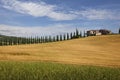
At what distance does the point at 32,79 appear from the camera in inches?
595

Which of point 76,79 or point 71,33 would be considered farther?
point 71,33

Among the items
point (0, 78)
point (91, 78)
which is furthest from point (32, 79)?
point (91, 78)

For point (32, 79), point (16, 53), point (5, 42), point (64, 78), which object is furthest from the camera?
point (5, 42)

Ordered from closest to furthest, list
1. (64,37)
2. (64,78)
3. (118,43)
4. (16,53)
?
(64,78)
(16,53)
(118,43)
(64,37)

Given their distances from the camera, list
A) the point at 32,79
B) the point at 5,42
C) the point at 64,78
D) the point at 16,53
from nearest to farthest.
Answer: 1. the point at 32,79
2. the point at 64,78
3. the point at 16,53
4. the point at 5,42

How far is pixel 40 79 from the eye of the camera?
15148 mm

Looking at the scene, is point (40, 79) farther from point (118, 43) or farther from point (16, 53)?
point (118, 43)

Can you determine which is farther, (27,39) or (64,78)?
(27,39)

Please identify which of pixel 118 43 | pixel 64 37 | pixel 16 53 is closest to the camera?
pixel 16 53

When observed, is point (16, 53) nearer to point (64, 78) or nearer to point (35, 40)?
point (64, 78)

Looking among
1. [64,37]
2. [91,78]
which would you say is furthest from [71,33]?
[91,78]

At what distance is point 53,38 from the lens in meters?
135

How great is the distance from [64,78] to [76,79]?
724 millimetres

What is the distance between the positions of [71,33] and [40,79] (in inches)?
4563
